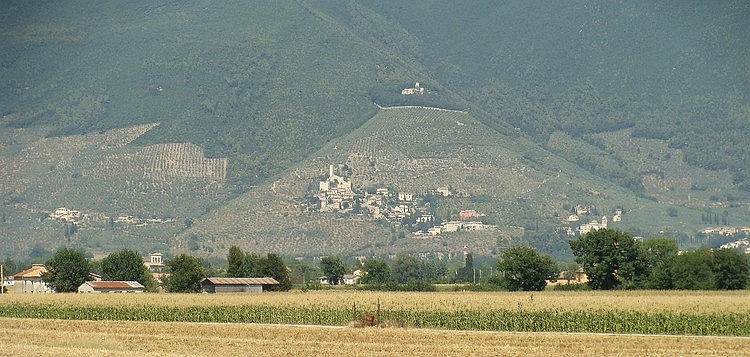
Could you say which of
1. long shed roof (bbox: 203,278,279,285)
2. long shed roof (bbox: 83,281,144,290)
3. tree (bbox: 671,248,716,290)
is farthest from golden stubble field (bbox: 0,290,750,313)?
long shed roof (bbox: 83,281,144,290)

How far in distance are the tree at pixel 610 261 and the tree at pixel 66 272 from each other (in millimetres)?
44816

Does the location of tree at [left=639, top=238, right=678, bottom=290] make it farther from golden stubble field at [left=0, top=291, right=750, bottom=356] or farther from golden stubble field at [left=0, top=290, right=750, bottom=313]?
golden stubble field at [left=0, top=291, right=750, bottom=356]

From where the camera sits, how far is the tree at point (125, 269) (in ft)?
496

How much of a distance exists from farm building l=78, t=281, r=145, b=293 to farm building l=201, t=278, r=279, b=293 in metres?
7.15

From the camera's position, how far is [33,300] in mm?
105188

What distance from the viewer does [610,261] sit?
125 metres

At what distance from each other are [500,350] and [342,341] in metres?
7.88

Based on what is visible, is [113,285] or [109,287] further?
[113,285]

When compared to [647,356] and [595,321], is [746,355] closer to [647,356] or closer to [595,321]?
[647,356]

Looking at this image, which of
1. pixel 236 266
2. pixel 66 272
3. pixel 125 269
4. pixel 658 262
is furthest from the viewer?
pixel 125 269

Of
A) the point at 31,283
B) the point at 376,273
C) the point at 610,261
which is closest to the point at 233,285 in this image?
the point at 610,261

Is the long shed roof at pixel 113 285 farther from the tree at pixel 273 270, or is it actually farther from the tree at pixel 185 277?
the tree at pixel 273 270

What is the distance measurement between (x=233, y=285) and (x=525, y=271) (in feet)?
77.1

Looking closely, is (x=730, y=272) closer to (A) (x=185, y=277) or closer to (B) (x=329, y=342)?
(A) (x=185, y=277)
